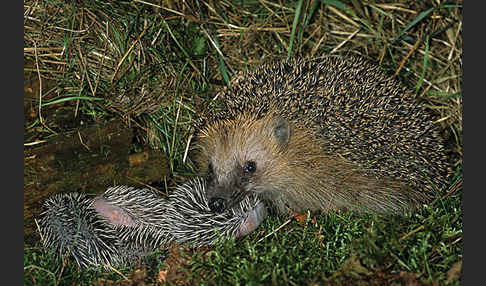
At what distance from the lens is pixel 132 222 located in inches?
Answer: 172

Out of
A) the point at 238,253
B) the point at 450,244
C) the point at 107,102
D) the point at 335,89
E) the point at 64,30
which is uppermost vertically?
the point at 64,30

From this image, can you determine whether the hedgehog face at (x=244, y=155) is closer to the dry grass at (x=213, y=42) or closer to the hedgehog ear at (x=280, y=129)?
the hedgehog ear at (x=280, y=129)

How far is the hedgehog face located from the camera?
4.29m

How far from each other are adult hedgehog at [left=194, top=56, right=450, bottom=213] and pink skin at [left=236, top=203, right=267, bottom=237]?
165 mm

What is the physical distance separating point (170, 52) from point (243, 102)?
1.09m

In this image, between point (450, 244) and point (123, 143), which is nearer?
point (450, 244)

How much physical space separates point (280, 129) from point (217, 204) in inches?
32.2

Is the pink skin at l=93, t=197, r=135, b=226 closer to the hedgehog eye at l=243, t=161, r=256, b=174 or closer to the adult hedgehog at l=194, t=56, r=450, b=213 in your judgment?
the adult hedgehog at l=194, t=56, r=450, b=213

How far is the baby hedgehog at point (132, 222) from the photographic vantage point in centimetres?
402

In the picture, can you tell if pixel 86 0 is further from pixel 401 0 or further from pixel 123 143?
pixel 401 0

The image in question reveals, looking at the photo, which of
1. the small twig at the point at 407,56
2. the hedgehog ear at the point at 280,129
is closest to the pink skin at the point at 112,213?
the hedgehog ear at the point at 280,129

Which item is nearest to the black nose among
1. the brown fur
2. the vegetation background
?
the brown fur

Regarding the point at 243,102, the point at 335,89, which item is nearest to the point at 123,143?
the point at 243,102

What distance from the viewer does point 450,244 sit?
11.5 feet
